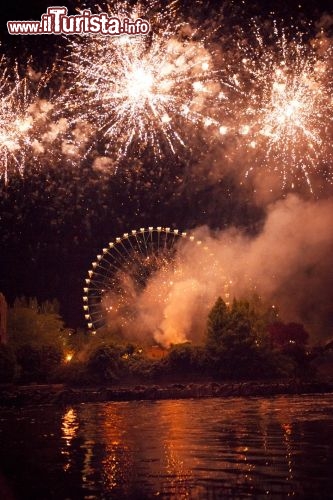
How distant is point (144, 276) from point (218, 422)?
3773cm

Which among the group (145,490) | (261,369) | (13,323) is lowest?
(145,490)

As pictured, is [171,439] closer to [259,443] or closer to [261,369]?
[259,443]

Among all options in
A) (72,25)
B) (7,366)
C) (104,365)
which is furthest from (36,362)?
(72,25)

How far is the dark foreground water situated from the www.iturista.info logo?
16.8 meters

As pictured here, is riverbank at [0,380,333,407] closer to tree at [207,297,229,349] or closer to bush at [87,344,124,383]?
bush at [87,344,124,383]

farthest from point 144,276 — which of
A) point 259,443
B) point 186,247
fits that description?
point 259,443

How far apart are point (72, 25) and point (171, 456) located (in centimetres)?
1964

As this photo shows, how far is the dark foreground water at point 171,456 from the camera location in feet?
57.2

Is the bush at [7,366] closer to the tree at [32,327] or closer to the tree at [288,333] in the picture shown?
the tree at [32,327]

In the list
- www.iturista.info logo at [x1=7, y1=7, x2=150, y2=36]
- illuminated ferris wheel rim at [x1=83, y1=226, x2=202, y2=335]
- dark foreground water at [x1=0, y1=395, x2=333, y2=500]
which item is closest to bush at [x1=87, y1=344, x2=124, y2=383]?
illuminated ferris wheel rim at [x1=83, y1=226, x2=202, y2=335]

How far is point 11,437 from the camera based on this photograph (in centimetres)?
3077

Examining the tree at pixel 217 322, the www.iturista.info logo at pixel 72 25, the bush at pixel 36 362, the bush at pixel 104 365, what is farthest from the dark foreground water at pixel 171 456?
the tree at pixel 217 322

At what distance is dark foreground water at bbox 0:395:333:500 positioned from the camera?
1742 centimetres

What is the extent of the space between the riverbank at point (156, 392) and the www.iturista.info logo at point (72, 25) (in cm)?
3079
